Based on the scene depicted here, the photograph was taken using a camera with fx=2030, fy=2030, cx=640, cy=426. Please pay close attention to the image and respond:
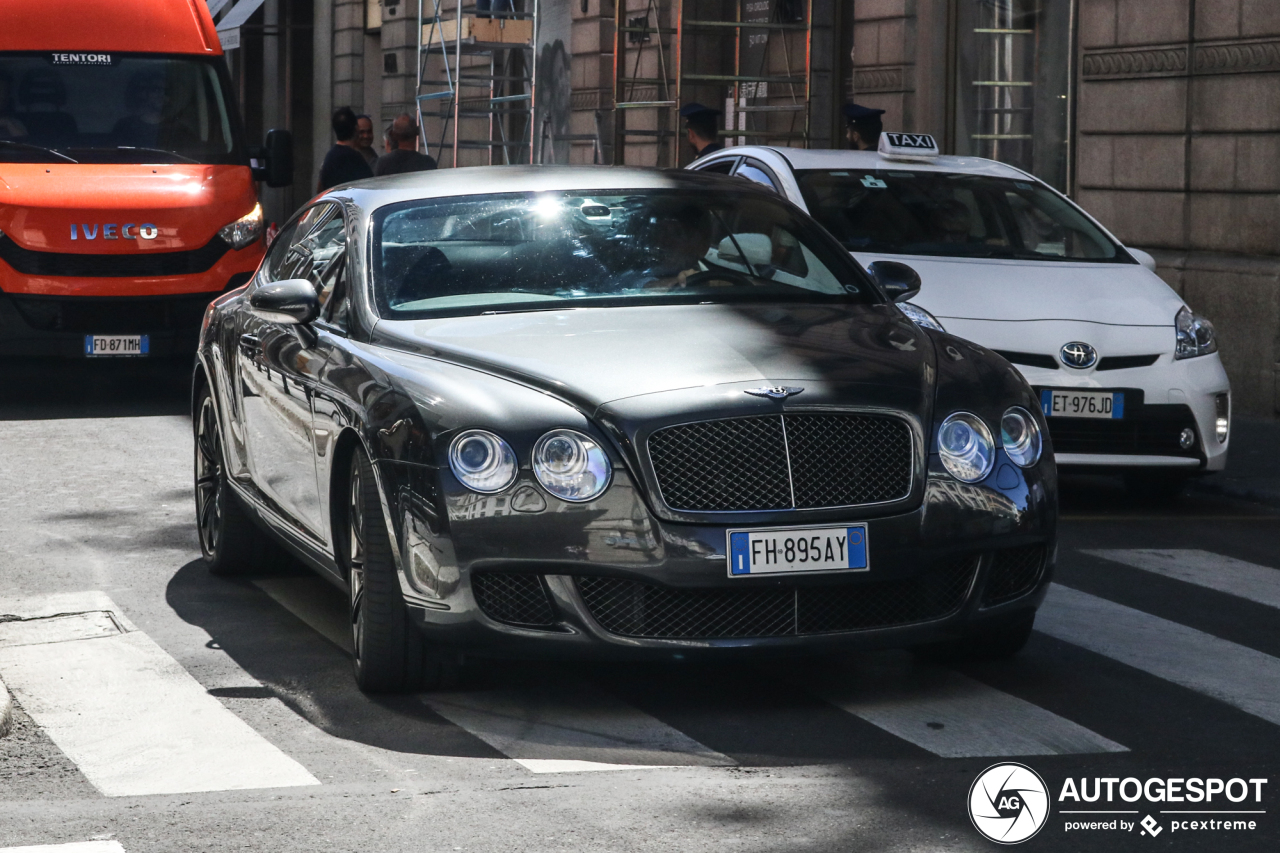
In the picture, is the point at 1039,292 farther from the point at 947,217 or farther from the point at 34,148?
the point at 34,148

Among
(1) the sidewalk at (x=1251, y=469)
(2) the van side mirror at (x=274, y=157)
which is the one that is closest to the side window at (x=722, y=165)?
(1) the sidewalk at (x=1251, y=469)

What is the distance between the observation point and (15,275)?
42.1 feet

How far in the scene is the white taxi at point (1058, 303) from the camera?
920 centimetres

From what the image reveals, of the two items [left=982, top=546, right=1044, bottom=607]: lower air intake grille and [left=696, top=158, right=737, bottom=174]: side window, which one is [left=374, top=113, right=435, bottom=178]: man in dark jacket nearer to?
[left=696, top=158, right=737, bottom=174]: side window

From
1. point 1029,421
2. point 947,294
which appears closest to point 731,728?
point 1029,421

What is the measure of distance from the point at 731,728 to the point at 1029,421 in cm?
127

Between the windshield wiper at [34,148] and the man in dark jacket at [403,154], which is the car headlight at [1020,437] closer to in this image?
the windshield wiper at [34,148]

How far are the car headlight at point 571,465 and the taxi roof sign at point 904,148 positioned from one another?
20.5ft

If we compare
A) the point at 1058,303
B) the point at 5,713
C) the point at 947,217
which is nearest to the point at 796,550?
the point at 5,713

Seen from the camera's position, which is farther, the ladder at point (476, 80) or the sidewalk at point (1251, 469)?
the ladder at point (476, 80)

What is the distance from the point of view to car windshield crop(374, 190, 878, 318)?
20.6ft

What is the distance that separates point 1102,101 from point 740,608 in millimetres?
11369

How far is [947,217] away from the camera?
1056 cm

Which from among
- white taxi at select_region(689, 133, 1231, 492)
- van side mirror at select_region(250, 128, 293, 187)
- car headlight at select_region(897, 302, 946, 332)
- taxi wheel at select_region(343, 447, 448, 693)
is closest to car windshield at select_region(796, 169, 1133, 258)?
white taxi at select_region(689, 133, 1231, 492)
